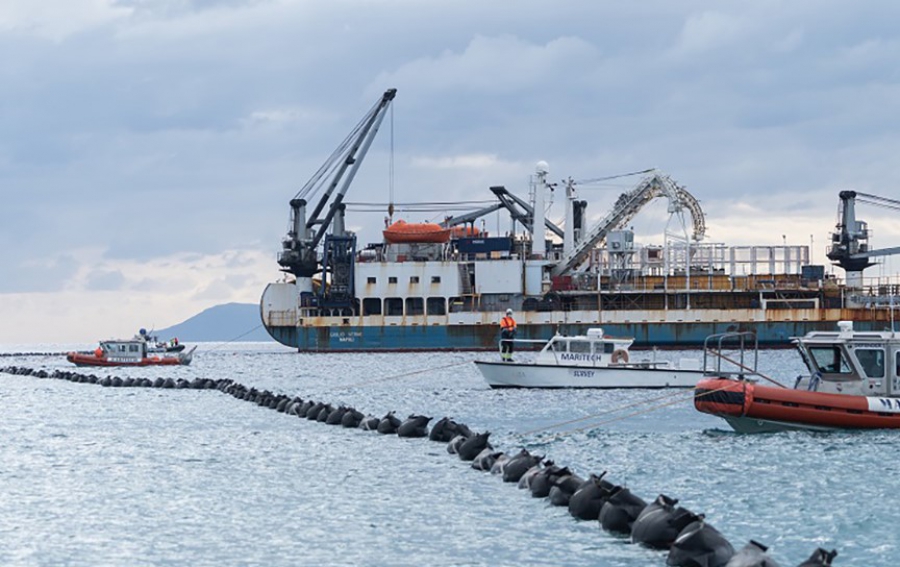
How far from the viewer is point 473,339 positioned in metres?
118

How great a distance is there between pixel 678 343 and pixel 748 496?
3609 inches

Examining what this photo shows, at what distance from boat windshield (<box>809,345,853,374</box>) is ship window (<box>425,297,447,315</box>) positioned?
84851 millimetres

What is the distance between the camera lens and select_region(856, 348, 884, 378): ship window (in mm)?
35188

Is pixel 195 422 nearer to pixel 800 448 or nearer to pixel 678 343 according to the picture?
pixel 800 448

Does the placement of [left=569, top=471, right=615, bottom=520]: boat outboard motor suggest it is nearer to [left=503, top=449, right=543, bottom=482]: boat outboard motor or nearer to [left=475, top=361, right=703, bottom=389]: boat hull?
[left=503, top=449, right=543, bottom=482]: boat outboard motor

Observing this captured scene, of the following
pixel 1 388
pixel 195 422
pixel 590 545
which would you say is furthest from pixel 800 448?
pixel 1 388

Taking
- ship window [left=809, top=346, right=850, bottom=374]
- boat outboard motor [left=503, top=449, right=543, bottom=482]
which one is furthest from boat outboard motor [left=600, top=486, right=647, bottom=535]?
ship window [left=809, top=346, right=850, bottom=374]

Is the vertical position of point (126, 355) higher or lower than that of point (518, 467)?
higher

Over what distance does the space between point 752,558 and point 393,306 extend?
346ft

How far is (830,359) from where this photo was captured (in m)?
35.6

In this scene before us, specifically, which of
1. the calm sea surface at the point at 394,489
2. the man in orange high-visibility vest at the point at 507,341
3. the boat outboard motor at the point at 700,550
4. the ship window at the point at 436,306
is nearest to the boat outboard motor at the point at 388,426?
the calm sea surface at the point at 394,489

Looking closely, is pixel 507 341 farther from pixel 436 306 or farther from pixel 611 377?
pixel 436 306

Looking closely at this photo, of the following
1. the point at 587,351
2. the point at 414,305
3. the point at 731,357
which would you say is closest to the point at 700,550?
the point at 587,351

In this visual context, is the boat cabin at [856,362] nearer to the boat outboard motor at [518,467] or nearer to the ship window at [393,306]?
the boat outboard motor at [518,467]
